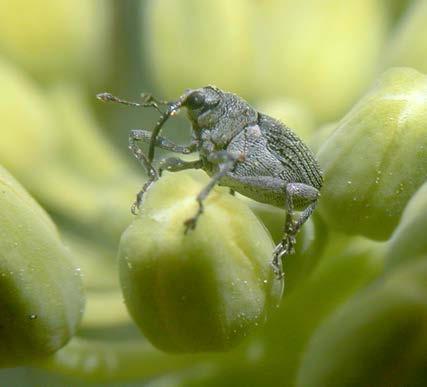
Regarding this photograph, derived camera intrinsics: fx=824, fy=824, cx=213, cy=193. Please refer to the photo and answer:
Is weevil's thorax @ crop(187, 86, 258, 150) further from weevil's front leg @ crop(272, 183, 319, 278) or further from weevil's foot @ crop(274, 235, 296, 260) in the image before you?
weevil's foot @ crop(274, 235, 296, 260)

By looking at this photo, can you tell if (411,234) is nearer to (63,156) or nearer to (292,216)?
(292,216)

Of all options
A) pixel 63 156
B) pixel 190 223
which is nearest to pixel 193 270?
pixel 190 223

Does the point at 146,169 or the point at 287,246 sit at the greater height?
the point at 287,246

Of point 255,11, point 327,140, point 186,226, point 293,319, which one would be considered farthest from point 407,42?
point 186,226

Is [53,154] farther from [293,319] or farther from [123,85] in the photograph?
[293,319]

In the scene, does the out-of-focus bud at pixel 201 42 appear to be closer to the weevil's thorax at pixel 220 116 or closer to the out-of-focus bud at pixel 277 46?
the out-of-focus bud at pixel 277 46

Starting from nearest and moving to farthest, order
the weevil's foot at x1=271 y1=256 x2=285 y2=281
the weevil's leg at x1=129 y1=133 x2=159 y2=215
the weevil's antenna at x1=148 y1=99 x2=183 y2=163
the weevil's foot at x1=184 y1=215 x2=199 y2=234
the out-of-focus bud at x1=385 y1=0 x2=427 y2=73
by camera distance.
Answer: the weevil's foot at x1=184 y1=215 x2=199 y2=234 → the weevil's foot at x1=271 y1=256 x2=285 y2=281 → the weevil's leg at x1=129 y1=133 x2=159 y2=215 → the weevil's antenna at x1=148 y1=99 x2=183 y2=163 → the out-of-focus bud at x1=385 y1=0 x2=427 y2=73

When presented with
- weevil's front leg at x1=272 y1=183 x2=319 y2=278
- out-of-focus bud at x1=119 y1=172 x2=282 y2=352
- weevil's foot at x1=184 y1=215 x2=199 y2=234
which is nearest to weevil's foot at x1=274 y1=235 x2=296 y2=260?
weevil's front leg at x1=272 y1=183 x2=319 y2=278
